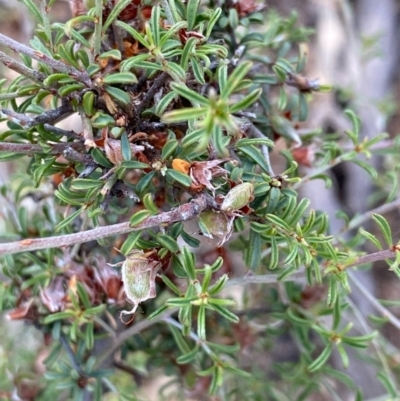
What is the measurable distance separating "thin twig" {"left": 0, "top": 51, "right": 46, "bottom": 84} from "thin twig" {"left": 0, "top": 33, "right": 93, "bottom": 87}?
0.02 meters

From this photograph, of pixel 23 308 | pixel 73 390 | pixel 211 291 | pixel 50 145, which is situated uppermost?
pixel 50 145

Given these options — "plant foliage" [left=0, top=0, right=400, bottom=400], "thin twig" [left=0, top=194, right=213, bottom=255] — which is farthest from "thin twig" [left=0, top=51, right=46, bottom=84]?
"thin twig" [left=0, top=194, right=213, bottom=255]

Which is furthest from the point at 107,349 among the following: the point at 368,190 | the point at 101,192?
the point at 368,190

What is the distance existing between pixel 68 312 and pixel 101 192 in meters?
0.26

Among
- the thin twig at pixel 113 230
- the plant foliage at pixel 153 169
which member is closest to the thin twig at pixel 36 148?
the plant foliage at pixel 153 169

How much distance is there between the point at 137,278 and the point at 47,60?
0.28m

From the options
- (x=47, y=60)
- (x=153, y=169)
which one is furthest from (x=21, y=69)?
(x=153, y=169)

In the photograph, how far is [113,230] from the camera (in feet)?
1.83

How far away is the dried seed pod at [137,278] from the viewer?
1.91ft

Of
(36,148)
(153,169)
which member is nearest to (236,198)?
(153,169)

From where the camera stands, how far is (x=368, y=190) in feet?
5.77

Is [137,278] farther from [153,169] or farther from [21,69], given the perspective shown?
[21,69]

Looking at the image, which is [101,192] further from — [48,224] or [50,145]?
[48,224]

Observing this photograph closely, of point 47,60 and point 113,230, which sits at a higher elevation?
point 47,60
